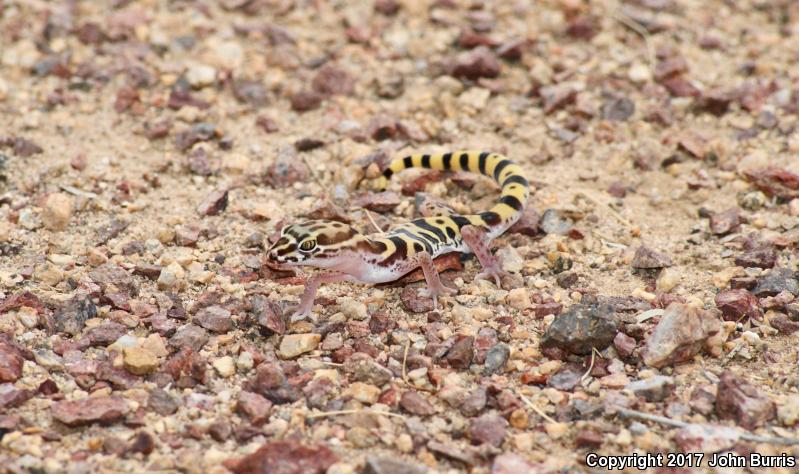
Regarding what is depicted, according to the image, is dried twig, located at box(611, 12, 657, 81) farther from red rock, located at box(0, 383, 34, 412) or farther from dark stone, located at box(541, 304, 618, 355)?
red rock, located at box(0, 383, 34, 412)

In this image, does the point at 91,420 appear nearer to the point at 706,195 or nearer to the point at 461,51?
the point at 706,195

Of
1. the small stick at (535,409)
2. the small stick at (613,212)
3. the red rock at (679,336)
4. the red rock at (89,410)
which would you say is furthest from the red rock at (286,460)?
the small stick at (613,212)

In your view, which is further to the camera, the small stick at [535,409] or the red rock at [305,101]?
the red rock at [305,101]

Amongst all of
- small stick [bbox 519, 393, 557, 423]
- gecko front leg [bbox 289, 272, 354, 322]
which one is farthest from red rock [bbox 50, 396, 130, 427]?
small stick [bbox 519, 393, 557, 423]

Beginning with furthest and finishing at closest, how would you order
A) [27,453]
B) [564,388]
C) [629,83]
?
[629,83] → [564,388] → [27,453]

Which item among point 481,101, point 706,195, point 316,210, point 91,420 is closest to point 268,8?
point 481,101

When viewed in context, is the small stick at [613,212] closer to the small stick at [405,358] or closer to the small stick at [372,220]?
the small stick at [372,220]

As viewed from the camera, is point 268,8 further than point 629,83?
Yes
